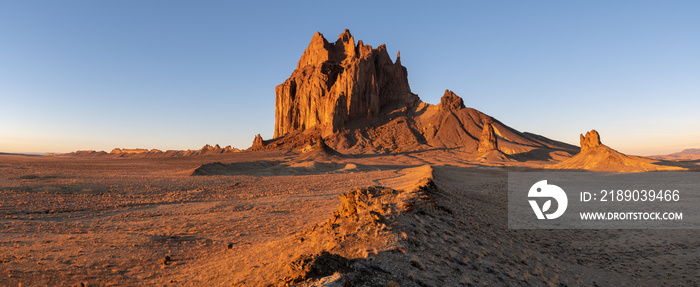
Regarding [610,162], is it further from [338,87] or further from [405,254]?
[338,87]

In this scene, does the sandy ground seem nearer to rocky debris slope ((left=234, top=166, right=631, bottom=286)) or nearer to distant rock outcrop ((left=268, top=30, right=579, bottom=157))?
rocky debris slope ((left=234, top=166, right=631, bottom=286))

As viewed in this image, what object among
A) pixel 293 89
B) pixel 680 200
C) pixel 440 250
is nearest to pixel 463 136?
pixel 293 89

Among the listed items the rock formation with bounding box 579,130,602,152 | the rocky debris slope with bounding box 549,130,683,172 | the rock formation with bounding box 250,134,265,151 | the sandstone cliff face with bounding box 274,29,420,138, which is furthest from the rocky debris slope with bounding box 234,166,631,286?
the rock formation with bounding box 250,134,265,151

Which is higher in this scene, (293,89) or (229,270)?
(293,89)

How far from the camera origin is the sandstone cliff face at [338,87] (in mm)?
94750

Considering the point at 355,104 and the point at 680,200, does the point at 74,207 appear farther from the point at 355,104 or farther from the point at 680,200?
the point at 355,104

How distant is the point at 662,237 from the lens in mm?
8844

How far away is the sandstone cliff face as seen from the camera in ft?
311

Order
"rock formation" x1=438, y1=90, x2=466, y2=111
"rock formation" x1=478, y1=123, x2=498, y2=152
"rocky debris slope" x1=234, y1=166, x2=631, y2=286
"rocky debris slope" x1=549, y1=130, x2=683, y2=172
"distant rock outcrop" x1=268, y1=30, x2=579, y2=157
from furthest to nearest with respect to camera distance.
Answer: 1. "rock formation" x1=438, y1=90, x2=466, y2=111
2. "distant rock outcrop" x1=268, y1=30, x2=579, y2=157
3. "rock formation" x1=478, y1=123, x2=498, y2=152
4. "rocky debris slope" x1=549, y1=130, x2=683, y2=172
5. "rocky debris slope" x1=234, y1=166, x2=631, y2=286

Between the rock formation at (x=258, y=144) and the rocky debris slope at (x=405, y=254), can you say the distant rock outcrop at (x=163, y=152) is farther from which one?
the rocky debris slope at (x=405, y=254)

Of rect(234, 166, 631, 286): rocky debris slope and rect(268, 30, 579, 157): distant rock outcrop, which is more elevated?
rect(268, 30, 579, 157): distant rock outcrop

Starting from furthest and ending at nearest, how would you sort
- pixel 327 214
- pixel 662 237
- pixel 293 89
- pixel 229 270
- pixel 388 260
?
pixel 293 89 → pixel 327 214 → pixel 662 237 → pixel 229 270 → pixel 388 260

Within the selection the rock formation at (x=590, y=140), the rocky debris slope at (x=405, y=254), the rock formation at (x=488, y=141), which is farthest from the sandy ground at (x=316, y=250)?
the rock formation at (x=488, y=141)

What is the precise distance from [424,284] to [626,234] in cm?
844
